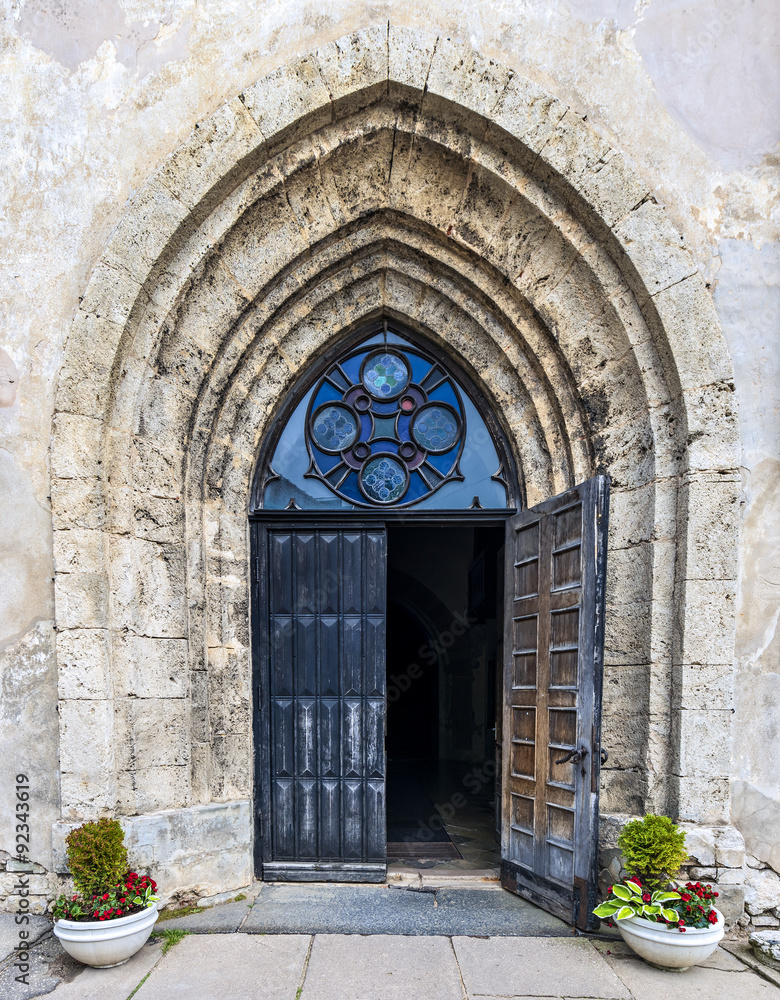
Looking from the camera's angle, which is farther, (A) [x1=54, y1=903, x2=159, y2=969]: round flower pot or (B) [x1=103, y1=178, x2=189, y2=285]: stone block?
(B) [x1=103, y1=178, x2=189, y2=285]: stone block

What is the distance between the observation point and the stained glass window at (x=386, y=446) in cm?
385

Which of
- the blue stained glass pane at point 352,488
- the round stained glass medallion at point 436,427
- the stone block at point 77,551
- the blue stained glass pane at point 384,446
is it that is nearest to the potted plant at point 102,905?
the stone block at point 77,551

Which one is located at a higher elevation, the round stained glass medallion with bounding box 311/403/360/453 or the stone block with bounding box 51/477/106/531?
the round stained glass medallion with bounding box 311/403/360/453

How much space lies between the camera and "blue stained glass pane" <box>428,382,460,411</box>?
12.8 ft

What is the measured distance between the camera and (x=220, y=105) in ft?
10.8

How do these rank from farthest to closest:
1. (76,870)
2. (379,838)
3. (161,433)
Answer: (379,838), (161,433), (76,870)

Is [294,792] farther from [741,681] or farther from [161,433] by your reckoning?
[741,681]

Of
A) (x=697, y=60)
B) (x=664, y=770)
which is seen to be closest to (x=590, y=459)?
(x=664, y=770)

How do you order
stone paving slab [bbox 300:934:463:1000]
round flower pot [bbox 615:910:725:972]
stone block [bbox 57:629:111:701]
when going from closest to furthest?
1. stone paving slab [bbox 300:934:463:1000]
2. round flower pot [bbox 615:910:725:972]
3. stone block [bbox 57:629:111:701]

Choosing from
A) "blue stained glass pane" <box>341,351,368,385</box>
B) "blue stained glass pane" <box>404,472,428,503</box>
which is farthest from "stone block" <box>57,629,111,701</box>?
"blue stained glass pane" <box>341,351,368,385</box>

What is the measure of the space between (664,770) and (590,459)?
1.83 meters

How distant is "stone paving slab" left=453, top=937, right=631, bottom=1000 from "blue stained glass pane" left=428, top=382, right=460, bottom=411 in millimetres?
3141

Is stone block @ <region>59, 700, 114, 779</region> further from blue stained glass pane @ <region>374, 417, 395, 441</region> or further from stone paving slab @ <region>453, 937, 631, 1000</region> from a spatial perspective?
blue stained glass pane @ <region>374, 417, 395, 441</region>

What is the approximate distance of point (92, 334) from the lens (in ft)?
10.6
